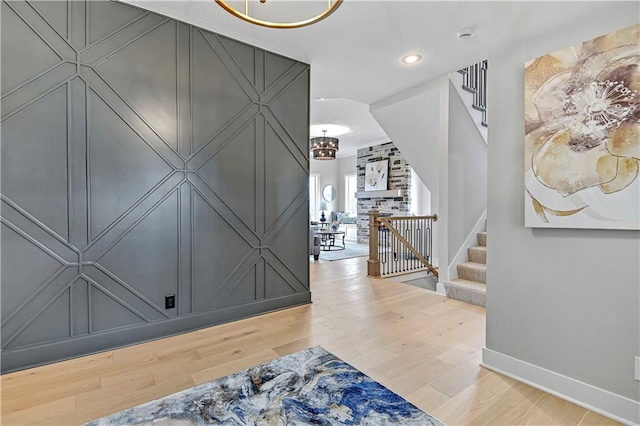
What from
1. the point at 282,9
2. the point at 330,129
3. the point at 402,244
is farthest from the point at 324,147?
the point at 282,9

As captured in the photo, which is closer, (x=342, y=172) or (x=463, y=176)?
(x=463, y=176)

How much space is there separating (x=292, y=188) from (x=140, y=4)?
2102mm

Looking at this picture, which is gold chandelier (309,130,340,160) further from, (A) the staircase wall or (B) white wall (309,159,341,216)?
(B) white wall (309,159,341,216)

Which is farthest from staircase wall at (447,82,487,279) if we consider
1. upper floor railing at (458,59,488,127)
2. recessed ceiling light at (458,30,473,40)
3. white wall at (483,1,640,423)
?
white wall at (483,1,640,423)

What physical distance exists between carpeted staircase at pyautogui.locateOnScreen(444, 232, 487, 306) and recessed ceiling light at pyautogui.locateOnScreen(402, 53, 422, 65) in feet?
8.54

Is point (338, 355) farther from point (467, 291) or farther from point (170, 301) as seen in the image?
point (467, 291)

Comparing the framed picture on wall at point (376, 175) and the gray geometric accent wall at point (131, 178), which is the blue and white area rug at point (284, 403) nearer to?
the gray geometric accent wall at point (131, 178)

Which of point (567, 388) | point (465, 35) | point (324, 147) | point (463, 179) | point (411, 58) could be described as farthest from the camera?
point (324, 147)

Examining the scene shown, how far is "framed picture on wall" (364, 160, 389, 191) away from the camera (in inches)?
331

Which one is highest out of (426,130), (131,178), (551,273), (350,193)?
(426,130)

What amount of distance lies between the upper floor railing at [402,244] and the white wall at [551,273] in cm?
266

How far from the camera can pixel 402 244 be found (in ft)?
17.1

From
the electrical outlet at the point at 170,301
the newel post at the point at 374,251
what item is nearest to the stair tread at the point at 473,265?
the newel post at the point at 374,251

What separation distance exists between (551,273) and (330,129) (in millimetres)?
6140
